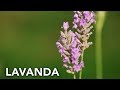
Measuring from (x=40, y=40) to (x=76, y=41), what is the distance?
0.39 meters

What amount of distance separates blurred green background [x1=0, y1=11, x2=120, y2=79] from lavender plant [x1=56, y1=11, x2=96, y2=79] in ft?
0.28

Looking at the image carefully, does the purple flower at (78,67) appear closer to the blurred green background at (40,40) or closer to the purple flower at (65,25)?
the blurred green background at (40,40)

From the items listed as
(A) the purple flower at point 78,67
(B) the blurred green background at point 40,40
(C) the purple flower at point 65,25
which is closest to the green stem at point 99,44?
(B) the blurred green background at point 40,40

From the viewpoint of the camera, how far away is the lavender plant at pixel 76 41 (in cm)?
314

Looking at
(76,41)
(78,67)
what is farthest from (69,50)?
(78,67)

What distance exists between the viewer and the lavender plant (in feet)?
10.3

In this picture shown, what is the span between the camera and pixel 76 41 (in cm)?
315

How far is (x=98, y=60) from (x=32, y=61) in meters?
0.65

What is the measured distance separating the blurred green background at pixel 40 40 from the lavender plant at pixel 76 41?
0.08 m

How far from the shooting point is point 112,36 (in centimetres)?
332

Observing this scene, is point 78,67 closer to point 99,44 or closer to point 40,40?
point 99,44
